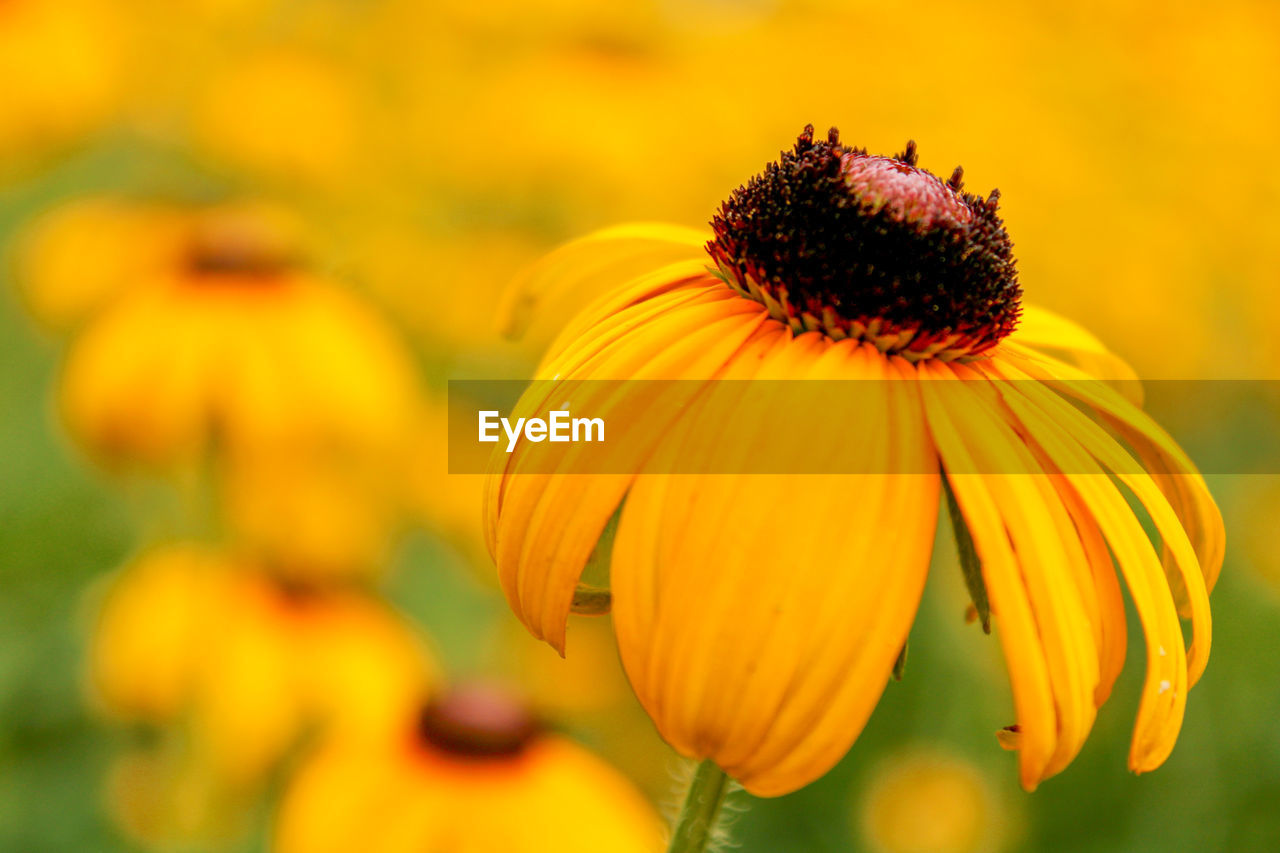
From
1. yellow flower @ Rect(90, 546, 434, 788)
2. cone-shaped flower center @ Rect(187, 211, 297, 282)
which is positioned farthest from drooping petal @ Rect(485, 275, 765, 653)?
cone-shaped flower center @ Rect(187, 211, 297, 282)

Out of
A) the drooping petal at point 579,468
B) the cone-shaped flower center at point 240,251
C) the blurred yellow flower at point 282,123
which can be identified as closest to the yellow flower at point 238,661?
the cone-shaped flower center at point 240,251

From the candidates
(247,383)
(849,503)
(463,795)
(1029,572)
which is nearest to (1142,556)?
(1029,572)

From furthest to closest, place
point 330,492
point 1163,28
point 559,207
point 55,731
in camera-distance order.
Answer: point 1163,28 < point 559,207 < point 330,492 < point 55,731

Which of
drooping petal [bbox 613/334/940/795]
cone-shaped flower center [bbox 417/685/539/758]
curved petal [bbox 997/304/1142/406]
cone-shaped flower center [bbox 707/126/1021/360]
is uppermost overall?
cone-shaped flower center [bbox 707/126/1021/360]

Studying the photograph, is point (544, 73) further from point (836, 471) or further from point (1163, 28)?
point (836, 471)

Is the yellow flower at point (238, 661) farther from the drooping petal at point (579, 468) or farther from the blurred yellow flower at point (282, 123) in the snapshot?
the blurred yellow flower at point (282, 123)

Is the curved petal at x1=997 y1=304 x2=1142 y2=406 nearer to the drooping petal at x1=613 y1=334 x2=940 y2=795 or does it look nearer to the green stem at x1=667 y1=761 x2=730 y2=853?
the drooping petal at x1=613 y1=334 x2=940 y2=795

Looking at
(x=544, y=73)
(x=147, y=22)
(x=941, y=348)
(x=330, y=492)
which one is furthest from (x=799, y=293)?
(x=147, y=22)

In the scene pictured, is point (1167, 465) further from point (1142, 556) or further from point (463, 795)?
point (463, 795)
